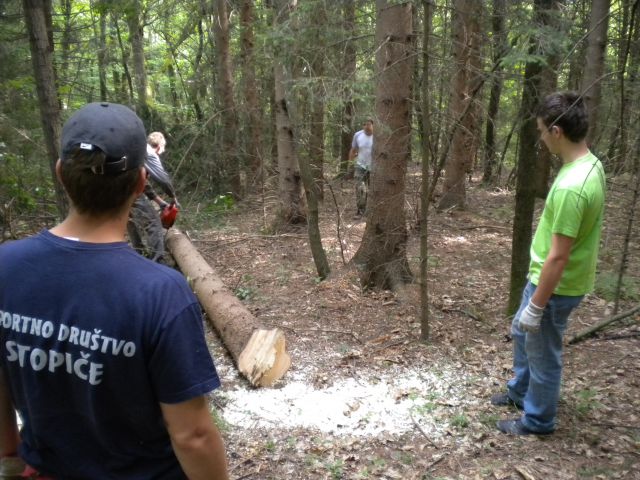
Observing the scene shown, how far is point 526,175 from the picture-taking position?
4379mm

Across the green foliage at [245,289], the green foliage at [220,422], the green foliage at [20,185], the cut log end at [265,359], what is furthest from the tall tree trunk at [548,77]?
the green foliage at [20,185]

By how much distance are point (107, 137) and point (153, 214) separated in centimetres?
628

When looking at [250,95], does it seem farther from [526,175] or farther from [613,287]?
[613,287]

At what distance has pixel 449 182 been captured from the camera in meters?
10.8

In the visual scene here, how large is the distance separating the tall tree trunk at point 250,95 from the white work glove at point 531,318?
8207 millimetres

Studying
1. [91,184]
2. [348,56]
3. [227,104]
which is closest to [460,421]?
[91,184]

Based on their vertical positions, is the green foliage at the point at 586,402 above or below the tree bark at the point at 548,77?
below

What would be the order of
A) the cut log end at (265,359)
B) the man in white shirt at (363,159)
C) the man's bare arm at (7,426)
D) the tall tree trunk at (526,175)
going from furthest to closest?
the man in white shirt at (363,159) < the cut log end at (265,359) < the tall tree trunk at (526,175) < the man's bare arm at (7,426)

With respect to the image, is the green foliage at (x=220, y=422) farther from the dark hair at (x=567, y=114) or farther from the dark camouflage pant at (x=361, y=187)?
the dark camouflage pant at (x=361, y=187)

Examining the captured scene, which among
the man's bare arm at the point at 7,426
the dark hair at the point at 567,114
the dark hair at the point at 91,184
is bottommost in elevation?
the man's bare arm at the point at 7,426

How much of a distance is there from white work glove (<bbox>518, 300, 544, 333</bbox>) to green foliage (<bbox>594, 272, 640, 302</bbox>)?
3.32 metres

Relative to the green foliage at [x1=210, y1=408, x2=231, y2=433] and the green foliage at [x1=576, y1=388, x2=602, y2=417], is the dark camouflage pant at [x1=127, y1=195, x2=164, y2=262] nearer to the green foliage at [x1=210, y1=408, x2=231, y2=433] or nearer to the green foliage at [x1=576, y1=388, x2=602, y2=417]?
the green foliage at [x1=210, y1=408, x2=231, y2=433]

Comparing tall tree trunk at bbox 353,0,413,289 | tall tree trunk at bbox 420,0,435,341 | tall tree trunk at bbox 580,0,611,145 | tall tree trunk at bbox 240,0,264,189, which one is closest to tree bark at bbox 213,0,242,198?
tall tree trunk at bbox 240,0,264,189

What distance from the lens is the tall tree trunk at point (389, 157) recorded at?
18.3ft
